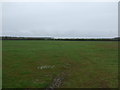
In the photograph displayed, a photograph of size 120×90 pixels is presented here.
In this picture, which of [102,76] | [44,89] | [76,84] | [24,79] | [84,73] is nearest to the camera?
[44,89]

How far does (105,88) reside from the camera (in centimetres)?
898

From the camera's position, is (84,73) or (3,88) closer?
(3,88)

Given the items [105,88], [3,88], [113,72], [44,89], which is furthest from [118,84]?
[3,88]

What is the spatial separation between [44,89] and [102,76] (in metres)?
4.31

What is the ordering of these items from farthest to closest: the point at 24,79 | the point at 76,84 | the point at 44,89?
1. the point at 24,79
2. the point at 76,84
3. the point at 44,89

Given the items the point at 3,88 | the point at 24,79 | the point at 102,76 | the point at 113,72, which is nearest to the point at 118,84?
the point at 102,76

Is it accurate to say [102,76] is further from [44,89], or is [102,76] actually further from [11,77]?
[11,77]

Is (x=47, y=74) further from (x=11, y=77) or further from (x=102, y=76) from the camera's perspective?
(x=102, y=76)

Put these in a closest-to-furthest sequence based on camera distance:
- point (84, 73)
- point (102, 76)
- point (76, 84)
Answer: point (76, 84), point (102, 76), point (84, 73)

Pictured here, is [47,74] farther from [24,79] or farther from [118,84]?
[118,84]

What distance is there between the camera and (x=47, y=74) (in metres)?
11.7

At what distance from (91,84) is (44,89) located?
254 cm

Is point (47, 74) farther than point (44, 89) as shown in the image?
Yes

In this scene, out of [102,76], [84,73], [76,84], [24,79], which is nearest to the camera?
[76,84]
